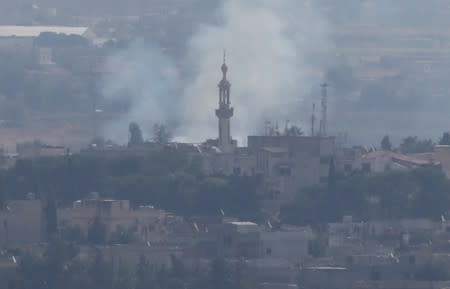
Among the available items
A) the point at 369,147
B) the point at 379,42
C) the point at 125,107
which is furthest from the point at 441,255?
the point at 379,42

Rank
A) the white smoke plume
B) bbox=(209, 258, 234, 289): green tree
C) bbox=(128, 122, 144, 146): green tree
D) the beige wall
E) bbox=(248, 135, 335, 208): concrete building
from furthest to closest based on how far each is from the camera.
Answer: the white smoke plume, bbox=(128, 122, 144, 146): green tree, bbox=(248, 135, 335, 208): concrete building, the beige wall, bbox=(209, 258, 234, 289): green tree

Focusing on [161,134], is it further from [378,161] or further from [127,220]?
[127,220]

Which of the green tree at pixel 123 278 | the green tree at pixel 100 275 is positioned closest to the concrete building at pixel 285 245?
the green tree at pixel 123 278

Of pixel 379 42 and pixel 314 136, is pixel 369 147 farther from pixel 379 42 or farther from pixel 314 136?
pixel 379 42

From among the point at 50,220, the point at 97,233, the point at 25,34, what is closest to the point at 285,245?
the point at 97,233

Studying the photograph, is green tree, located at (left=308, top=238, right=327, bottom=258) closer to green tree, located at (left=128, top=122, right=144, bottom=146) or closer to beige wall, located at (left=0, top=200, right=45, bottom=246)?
beige wall, located at (left=0, top=200, right=45, bottom=246)

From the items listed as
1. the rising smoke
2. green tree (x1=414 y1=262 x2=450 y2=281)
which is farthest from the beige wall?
the rising smoke
